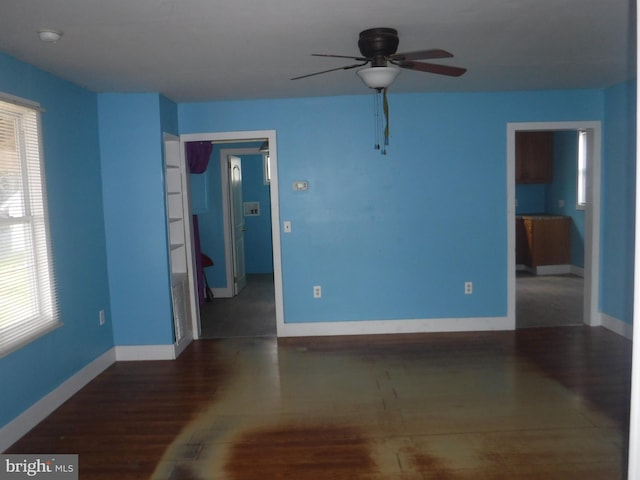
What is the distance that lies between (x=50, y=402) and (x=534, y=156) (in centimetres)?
730

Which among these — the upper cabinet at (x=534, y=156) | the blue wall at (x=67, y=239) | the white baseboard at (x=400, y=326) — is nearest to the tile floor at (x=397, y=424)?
the white baseboard at (x=400, y=326)

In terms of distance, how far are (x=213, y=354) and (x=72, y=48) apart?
8.95ft

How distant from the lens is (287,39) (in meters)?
3.03

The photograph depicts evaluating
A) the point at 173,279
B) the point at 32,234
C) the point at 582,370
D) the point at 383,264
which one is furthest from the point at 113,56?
the point at 582,370

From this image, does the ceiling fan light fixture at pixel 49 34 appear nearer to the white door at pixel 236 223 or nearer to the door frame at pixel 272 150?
the door frame at pixel 272 150

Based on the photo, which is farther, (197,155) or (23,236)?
(197,155)

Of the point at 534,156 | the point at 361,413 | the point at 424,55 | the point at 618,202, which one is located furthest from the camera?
the point at 534,156

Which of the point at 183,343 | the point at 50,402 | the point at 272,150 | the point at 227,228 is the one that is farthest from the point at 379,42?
the point at 227,228

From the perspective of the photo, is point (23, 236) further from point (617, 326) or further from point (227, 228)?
point (617, 326)

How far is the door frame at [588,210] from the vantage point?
4.91 metres

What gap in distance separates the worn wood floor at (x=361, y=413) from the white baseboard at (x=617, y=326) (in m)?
0.09

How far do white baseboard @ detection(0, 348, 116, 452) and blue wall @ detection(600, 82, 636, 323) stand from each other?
459 cm

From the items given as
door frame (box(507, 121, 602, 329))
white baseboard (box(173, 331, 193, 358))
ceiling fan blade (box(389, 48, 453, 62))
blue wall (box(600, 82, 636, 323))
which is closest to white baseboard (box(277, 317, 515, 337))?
door frame (box(507, 121, 602, 329))

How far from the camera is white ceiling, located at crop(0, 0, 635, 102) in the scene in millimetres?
2533
